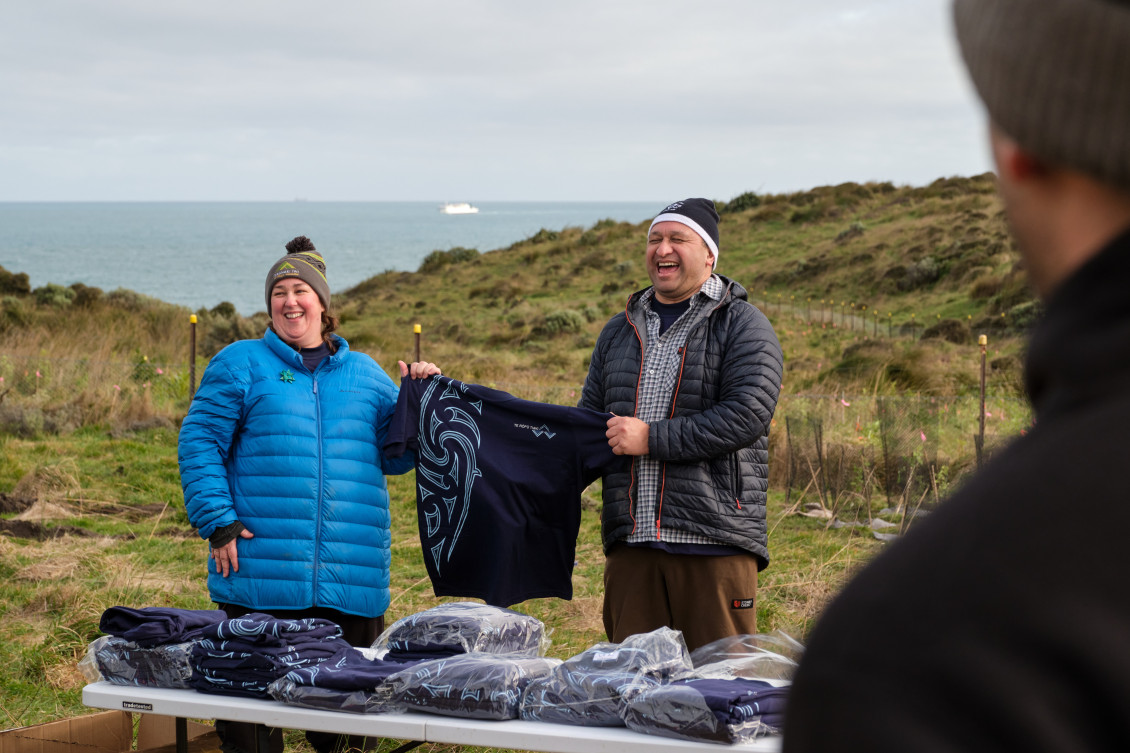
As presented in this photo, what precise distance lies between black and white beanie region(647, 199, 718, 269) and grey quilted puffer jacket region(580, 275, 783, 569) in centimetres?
22

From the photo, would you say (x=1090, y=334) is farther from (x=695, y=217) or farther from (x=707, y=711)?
(x=695, y=217)

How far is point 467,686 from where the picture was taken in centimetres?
309

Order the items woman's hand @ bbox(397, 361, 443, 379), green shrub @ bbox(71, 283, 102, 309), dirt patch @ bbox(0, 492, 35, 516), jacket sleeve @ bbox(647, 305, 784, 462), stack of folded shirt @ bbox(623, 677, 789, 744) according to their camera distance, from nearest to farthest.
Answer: stack of folded shirt @ bbox(623, 677, 789, 744)
jacket sleeve @ bbox(647, 305, 784, 462)
woman's hand @ bbox(397, 361, 443, 379)
dirt patch @ bbox(0, 492, 35, 516)
green shrub @ bbox(71, 283, 102, 309)

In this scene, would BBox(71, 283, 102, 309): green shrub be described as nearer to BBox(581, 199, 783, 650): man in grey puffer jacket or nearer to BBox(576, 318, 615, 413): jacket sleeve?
BBox(576, 318, 615, 413): jacket sleeve

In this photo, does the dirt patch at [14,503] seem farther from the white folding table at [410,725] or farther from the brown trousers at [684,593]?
the brown trousers at [684,593]

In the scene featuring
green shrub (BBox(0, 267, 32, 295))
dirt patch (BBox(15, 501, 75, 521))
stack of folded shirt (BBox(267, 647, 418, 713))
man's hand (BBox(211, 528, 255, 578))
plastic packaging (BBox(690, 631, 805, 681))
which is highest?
green shrub (BBox(0, 267, 32, 295))

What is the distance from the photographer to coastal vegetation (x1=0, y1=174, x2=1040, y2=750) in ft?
21.2

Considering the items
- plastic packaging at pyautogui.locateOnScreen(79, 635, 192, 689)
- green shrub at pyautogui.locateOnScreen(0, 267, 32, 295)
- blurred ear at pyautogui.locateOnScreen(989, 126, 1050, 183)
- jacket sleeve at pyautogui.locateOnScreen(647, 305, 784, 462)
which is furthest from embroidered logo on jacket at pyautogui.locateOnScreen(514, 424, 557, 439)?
green shrub at pyautogui.locateOnScreen(0, 267, 32, 295)

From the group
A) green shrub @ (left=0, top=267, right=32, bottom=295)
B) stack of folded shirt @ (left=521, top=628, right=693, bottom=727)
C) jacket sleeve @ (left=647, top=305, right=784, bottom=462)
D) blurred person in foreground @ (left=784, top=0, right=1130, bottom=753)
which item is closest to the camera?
blurred person in foreground @ (left=784, top=0, right=1130, bottom=753)

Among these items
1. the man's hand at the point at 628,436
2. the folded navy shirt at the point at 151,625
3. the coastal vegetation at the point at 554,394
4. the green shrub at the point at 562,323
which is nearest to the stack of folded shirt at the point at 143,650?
the folded navy shirt at the point at 151,625

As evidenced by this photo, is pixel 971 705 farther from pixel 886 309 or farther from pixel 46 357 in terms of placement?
pixel 886 309

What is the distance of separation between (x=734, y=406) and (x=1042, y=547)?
3180 mm

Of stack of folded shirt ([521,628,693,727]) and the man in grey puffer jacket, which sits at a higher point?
the man in grey puffer jacket

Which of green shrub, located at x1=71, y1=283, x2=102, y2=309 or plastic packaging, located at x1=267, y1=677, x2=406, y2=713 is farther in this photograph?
green shrub, located at x1=71, y1=283, x2=102, y2=309
